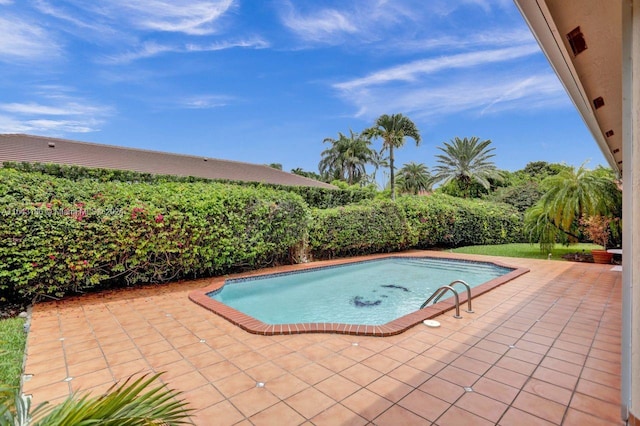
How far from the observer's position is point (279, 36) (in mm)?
13695

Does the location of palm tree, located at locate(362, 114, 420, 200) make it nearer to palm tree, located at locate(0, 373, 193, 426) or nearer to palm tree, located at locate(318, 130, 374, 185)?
palm tree, located at locate(318, 130, 374, 185)

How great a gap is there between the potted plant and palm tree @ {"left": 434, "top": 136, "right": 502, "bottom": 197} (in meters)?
15.0

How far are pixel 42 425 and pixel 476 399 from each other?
11.0ft

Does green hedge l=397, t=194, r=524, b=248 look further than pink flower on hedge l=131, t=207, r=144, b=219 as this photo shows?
Yes

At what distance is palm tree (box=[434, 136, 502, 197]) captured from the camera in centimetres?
2586

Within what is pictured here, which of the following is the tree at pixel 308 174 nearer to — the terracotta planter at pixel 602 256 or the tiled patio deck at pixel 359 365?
the terracotta planter at pixel 602 256

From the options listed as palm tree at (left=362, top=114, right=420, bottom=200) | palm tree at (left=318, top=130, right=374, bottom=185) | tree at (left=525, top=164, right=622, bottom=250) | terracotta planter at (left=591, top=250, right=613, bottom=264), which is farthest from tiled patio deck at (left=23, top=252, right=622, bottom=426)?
palm tree at (left=318, top=130, right=374, bottom=185)

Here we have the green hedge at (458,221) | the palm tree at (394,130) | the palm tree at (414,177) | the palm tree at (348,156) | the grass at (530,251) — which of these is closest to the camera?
the grass at (530,251)

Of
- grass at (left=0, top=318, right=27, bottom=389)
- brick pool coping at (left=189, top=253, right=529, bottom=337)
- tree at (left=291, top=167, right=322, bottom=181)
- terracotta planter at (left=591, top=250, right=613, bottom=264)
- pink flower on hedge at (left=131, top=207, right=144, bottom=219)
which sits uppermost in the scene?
tree at (left=291, top=167, right=322, bottom=181)

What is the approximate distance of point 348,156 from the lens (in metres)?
37.4

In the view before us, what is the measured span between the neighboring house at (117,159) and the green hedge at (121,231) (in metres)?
9.67

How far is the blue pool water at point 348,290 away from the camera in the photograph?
6.82 meters

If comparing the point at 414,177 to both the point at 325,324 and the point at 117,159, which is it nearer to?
the point at 117,159

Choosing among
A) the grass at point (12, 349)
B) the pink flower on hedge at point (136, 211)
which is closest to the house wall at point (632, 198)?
the grass at point (12, 349)
